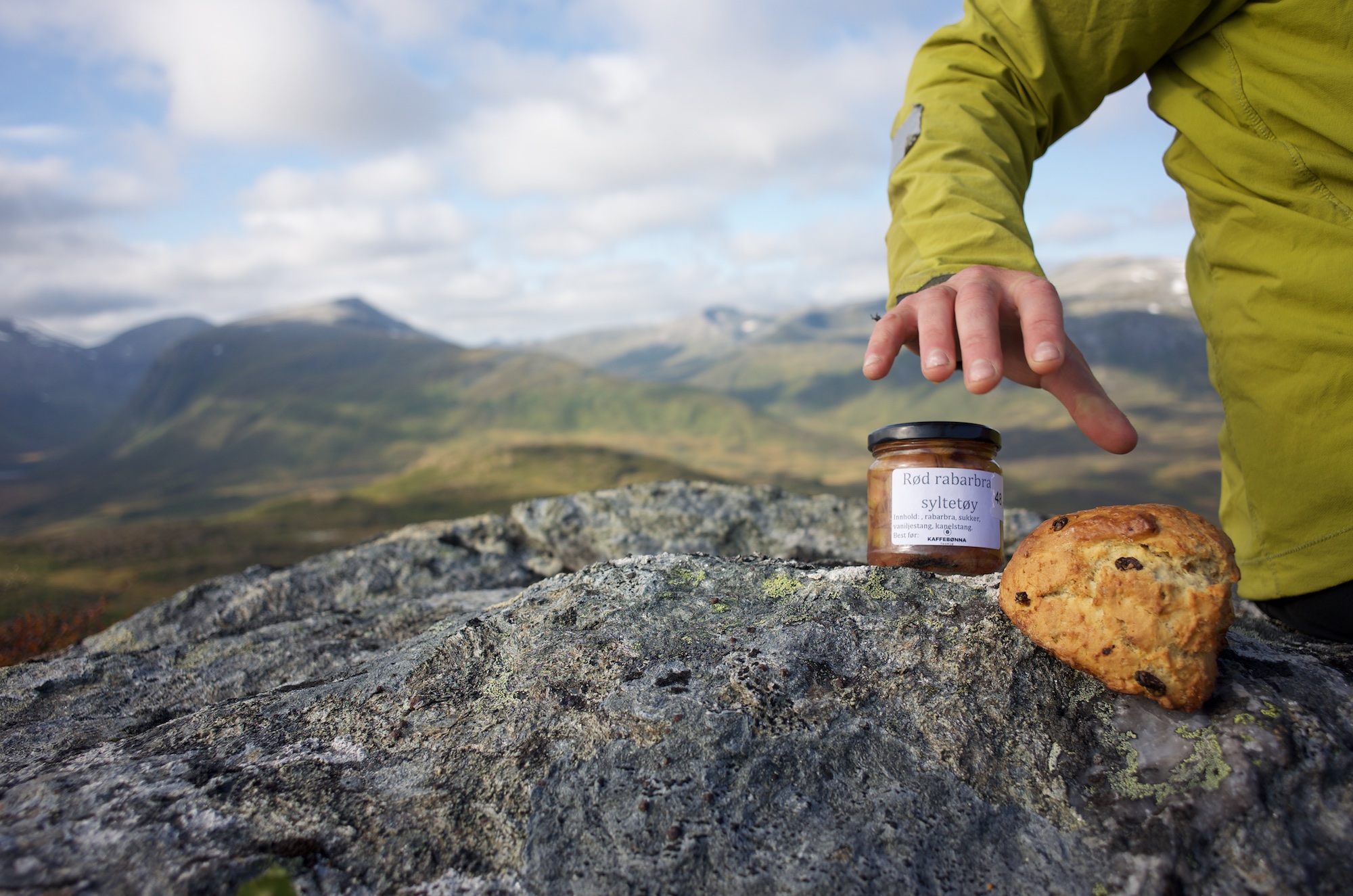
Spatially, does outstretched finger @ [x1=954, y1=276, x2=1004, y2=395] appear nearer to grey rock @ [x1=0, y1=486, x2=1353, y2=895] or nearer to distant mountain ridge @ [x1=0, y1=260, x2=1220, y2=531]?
grey rock @ [x1=0, y1=486, x2=1353, y2=895]

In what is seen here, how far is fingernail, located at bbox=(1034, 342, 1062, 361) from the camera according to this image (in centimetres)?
212

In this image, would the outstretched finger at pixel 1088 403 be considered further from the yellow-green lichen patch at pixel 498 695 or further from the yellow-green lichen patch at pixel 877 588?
the yellow-green lichen patch at pixel 498 695

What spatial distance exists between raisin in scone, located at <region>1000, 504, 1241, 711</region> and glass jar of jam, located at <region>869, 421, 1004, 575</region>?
1.11 feet

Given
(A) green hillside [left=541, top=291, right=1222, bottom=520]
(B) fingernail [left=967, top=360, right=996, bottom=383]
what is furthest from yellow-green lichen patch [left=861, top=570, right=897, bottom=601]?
(A) green hillside [left=541, top=291, right=1222, bottom=520]

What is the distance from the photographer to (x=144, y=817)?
1890 millimetres

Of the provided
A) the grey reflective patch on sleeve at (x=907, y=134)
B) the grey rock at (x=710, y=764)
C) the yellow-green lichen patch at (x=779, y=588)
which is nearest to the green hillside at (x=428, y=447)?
the grey rock at (x=710, y=764)

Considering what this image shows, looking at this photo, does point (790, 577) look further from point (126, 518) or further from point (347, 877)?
point (126, 518)

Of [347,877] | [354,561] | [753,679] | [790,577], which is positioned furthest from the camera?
[354,561]

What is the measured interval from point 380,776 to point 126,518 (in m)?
94.2

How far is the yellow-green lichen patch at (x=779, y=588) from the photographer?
2773mm

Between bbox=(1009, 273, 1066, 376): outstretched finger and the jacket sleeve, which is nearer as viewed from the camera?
bbox=(1009, 273, 1066, 376): outstretched finger

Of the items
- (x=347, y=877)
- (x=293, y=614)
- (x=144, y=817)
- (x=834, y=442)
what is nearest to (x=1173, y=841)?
(x=347, y=877)

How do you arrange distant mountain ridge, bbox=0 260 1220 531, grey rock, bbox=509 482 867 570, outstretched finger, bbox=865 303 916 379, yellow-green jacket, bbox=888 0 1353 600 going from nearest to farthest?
outstretched finger, bbox=865 303 916 379
yellow-green jacket, bbox=888 0 1353 600
grey rock, bbox=509 482 867 570
distant mountain ridge, bbox=0 260 1220 531

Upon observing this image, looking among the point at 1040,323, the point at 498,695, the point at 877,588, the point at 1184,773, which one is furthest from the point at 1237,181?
the point at 498,695
